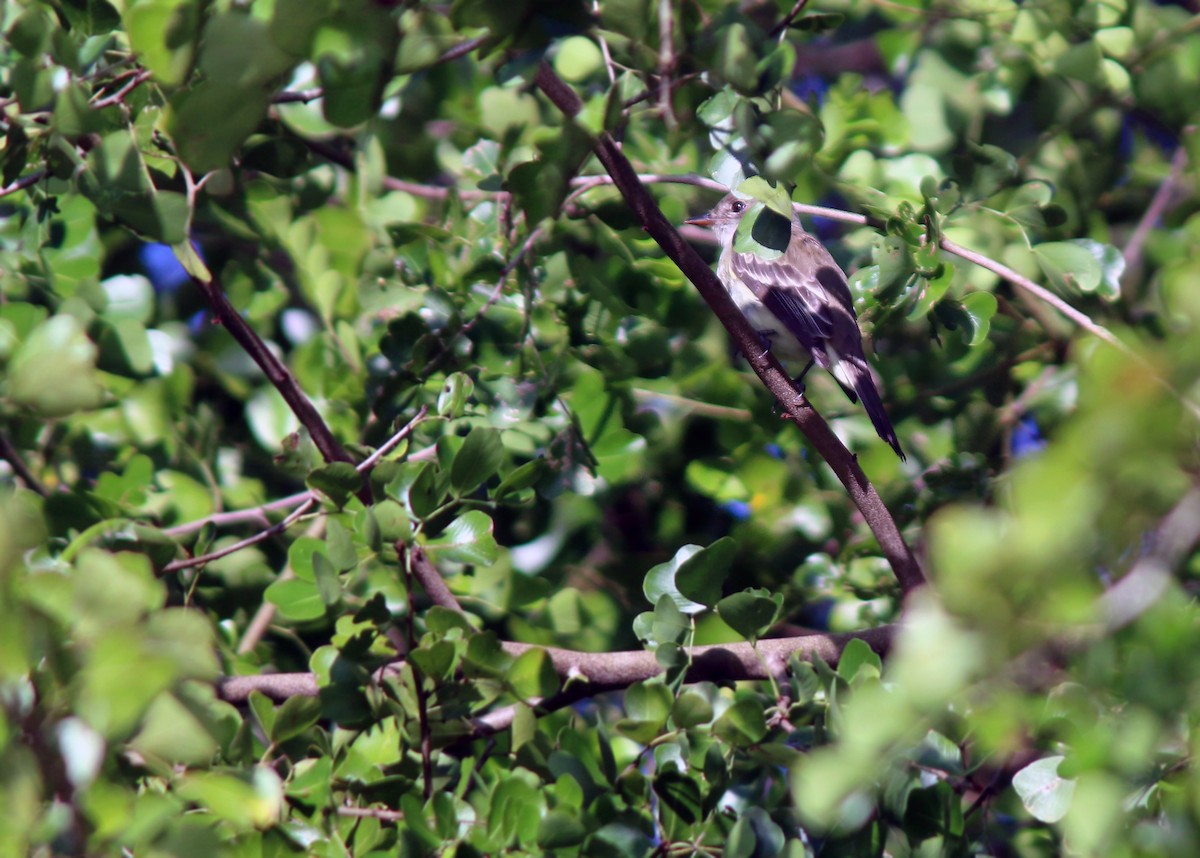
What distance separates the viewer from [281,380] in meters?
2.56

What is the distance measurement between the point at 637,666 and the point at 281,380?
101 centimetres

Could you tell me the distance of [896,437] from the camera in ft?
11.1

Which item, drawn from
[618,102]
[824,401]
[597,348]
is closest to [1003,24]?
[824,401]

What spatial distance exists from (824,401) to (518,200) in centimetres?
234

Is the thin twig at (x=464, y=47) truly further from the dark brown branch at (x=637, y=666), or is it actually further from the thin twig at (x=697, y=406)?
the thin twig at (x=697, y=406)

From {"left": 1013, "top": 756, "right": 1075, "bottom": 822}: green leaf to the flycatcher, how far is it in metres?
1.72

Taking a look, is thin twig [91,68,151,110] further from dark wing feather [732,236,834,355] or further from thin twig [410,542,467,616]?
dark wing feather [732,236,834,355]

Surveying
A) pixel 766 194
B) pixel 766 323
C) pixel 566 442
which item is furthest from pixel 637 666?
pixel 766 323

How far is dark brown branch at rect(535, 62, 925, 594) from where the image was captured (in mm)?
1983

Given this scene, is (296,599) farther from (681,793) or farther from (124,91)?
(124,91)

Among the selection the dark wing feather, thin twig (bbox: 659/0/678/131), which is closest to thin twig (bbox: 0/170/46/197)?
thin twig (bbox: 659/0/678/131)

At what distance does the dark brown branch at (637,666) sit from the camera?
2.39m

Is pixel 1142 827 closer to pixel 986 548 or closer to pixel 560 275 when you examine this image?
pixel 986 548

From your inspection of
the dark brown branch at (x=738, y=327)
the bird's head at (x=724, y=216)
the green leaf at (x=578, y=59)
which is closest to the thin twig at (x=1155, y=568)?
the dark brown branch at (x=738, y=327)
